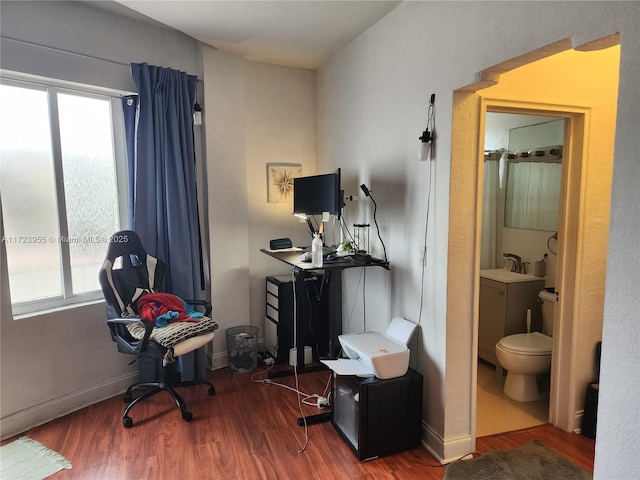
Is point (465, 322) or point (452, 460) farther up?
point (465, 322)

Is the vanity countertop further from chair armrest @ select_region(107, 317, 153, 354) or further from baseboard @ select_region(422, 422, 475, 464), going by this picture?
chair armrest @ select_region(107, 317, 153, 354)

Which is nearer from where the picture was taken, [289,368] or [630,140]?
[630,140]

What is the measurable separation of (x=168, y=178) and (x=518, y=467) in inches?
114

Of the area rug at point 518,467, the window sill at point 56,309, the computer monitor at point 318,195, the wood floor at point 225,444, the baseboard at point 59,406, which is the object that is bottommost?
the wood floor at point 225,444

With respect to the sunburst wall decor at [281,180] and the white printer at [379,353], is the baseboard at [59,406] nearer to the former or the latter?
the white printer at [379,353]

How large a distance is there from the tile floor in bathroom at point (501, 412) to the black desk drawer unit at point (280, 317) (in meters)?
1.60

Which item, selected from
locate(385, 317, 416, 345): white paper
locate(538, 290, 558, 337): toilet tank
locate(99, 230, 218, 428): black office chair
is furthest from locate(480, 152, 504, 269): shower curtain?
locate(99, 230, 218, 428): black office chair

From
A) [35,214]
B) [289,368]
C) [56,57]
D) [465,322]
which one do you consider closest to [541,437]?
[465,322]

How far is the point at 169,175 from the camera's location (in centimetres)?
306

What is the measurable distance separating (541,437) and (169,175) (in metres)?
3.05

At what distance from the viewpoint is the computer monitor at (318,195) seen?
9.03 feet

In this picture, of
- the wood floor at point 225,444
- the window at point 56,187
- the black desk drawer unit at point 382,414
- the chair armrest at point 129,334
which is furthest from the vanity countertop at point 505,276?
the window at point 56,187

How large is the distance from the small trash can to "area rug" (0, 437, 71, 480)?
135 centimetres

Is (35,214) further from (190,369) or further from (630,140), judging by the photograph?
(630,140)
